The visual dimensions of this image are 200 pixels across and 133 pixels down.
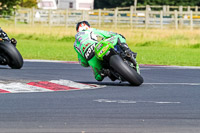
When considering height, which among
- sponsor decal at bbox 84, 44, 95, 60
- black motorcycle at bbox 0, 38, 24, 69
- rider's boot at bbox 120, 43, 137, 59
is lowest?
black motorcycle at bbox 0, 38, 24, 69

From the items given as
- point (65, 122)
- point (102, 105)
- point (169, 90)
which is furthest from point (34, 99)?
point (169, 90)

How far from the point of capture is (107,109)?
8609 millimetres

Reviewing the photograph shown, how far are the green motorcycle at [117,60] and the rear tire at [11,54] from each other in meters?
5.05

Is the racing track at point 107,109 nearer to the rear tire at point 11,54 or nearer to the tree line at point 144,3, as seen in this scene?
the rear tire at point 11,54

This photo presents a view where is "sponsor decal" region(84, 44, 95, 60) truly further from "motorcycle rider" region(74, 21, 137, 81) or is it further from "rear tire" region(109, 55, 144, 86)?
"rear tire" region(109, 55, 144, 86)

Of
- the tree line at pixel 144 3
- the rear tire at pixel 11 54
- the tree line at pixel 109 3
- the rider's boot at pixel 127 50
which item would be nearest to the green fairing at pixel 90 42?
the rider's boot at pixel 127 50

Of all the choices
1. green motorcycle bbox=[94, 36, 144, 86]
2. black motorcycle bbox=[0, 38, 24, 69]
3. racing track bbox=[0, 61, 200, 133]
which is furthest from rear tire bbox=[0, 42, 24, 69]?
green motorcycle bbox=[94, 36, 144, 86]

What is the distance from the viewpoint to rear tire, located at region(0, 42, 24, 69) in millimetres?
16141

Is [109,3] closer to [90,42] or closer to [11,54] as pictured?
[11,54]

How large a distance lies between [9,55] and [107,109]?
8221 mm

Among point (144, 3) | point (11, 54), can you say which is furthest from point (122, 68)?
point (144, 3)

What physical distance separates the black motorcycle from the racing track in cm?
327

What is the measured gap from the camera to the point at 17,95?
10.2 m

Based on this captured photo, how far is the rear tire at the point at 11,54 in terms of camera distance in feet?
53.0
